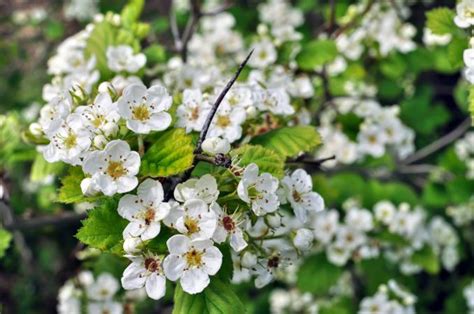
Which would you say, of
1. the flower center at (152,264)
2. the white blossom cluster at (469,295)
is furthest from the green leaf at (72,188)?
the white blossom cluster at (469,295)

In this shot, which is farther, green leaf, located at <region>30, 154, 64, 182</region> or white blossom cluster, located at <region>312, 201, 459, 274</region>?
white blossom cluster, located at <region>312, 201, 459, 274</region>

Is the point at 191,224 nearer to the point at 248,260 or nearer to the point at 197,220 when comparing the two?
the point at 197,220

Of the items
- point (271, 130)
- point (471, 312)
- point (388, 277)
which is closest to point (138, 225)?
point (271, 130)

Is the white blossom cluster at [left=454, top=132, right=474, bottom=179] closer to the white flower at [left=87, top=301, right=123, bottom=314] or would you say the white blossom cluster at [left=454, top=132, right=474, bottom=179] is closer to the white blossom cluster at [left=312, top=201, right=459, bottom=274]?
the white blossom cluster at [left=312, top=201, right=459, bottom=274]

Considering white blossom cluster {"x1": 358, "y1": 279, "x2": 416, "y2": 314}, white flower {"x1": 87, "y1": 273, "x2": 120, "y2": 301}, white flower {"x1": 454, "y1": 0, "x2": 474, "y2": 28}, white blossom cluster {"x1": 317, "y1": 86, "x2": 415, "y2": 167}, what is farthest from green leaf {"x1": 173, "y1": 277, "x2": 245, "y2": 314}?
white blossom cluster {"x1": 358, "y1": 279, "x2": 416, "y2": 314}

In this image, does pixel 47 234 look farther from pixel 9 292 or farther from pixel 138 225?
pixel 138 225
